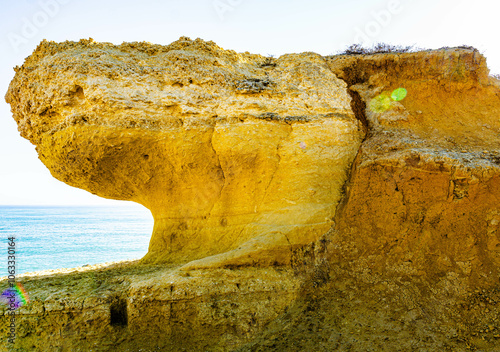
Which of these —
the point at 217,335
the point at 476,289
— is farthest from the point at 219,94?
the point at 476,289

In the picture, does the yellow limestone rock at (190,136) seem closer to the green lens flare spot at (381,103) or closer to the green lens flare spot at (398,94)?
the green lens flare spot at (381,103)

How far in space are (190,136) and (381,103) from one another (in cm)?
335

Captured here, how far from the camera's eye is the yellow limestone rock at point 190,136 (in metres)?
5.18

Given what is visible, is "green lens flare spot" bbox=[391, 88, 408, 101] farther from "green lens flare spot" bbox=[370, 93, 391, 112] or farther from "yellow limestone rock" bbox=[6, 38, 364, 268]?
"yellow limestone rock" bbox=[6, 38, 364, 268]

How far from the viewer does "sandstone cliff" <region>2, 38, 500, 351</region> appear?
3.98 metres

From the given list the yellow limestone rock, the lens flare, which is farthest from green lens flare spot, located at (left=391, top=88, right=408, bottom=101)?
the yellow limestone rock

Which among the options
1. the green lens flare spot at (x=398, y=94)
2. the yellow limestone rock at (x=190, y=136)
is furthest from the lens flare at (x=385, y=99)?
the yellow limestone rock at (x=190, y=136)

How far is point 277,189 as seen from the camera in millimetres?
5273

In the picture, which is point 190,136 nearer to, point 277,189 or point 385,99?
point 277,189

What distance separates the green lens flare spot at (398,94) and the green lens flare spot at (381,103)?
0.09 metres

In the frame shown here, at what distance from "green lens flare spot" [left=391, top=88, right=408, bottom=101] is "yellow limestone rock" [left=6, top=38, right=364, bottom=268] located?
836mm

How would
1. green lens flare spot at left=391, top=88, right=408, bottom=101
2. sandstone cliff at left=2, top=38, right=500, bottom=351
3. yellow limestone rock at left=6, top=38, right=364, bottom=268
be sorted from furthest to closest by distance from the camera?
1. green lens flare spot at left=391, top=88, right=408, bottom=101
2. yellow limestone rock at left=6, top=38, right=364, bottom=268
3. sandstone cliff at left=2, top=38, right=500, bottom=351

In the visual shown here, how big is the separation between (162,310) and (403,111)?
4.81 m

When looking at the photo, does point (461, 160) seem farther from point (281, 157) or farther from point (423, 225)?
point (281, 157)
